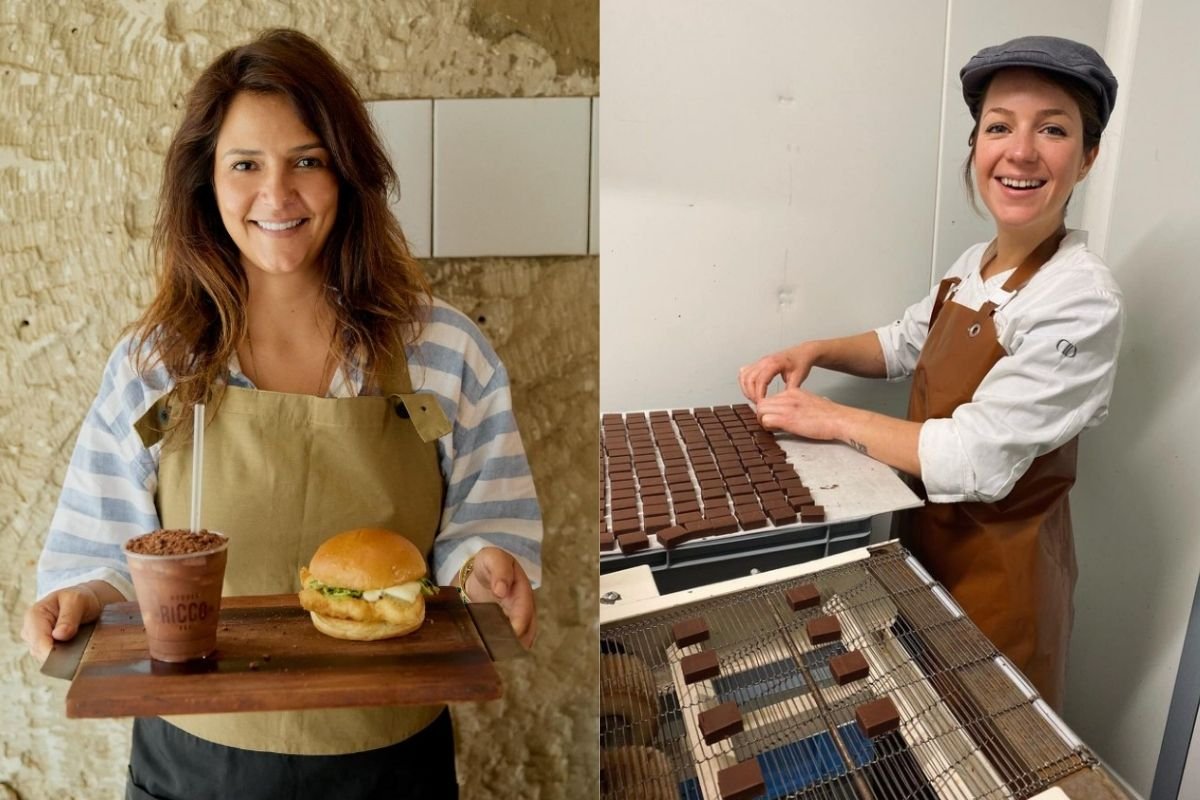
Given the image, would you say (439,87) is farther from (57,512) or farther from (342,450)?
(57,512)

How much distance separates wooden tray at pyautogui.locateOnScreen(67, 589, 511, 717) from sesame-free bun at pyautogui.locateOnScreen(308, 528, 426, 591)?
0.05 metres

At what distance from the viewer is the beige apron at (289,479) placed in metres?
0.72

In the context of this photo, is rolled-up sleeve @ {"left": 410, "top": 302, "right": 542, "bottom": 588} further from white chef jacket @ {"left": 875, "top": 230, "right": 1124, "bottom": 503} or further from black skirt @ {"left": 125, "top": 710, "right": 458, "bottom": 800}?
white chef jacket @ {"left": 875, "top": 230, "right": 1124, "bottom": 503}

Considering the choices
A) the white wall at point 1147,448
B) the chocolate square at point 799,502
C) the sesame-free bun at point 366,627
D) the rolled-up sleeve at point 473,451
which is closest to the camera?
the white wall at point 1147,448

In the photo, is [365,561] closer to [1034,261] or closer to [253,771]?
[253,771]

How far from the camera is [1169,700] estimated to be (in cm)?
50

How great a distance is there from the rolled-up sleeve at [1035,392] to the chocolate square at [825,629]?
136 mm

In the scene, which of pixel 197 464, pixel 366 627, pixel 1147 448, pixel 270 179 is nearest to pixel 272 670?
pixel 366 627

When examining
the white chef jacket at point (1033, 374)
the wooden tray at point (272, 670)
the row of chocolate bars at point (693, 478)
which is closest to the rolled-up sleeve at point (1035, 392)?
the white chef jacket at point (1033, 374)

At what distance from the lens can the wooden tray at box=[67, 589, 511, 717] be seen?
0.62 meters

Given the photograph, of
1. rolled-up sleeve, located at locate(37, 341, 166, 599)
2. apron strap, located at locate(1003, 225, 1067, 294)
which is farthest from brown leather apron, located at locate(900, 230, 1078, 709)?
rolled-up sleeve, located at locate(37, 341, 166, 599)

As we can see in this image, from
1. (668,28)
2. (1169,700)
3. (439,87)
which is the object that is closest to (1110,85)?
(668,28)

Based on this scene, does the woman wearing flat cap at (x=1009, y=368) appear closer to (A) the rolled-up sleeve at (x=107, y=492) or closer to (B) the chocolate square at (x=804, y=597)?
(B) the chocolate square at (x=804, y=597)

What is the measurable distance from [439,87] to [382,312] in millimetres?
213
